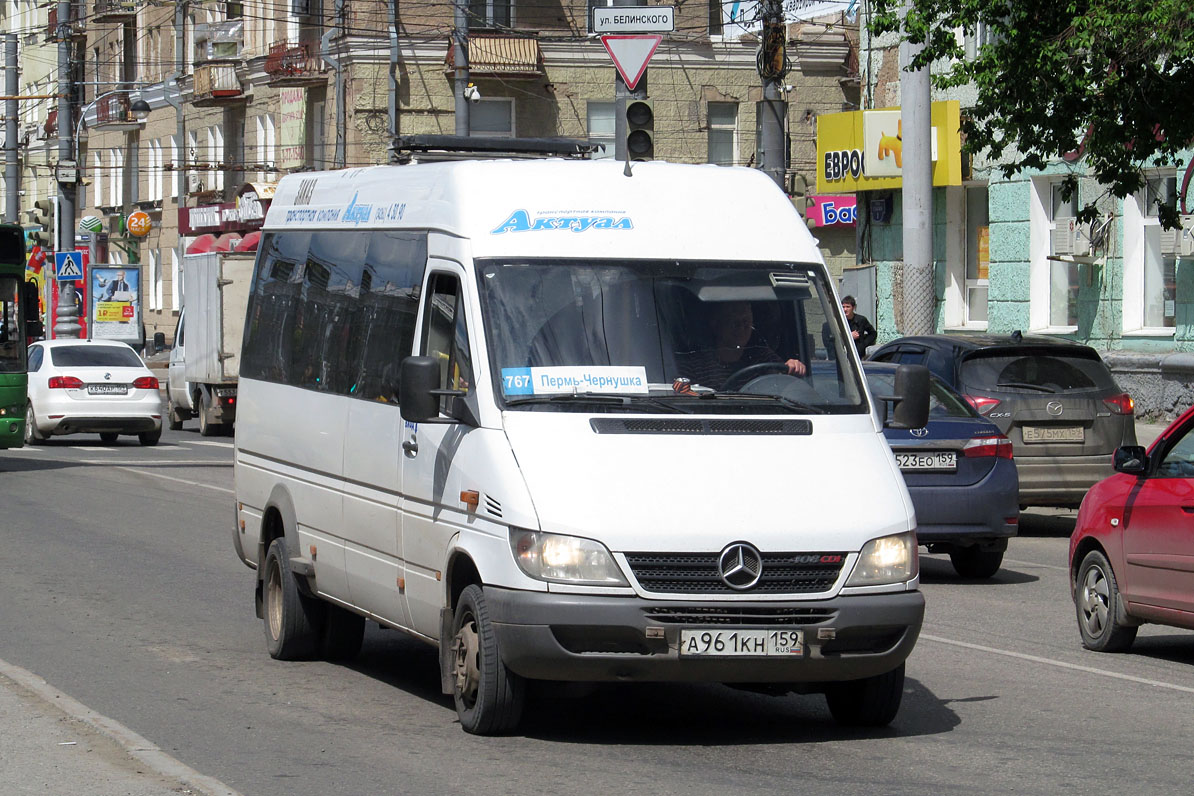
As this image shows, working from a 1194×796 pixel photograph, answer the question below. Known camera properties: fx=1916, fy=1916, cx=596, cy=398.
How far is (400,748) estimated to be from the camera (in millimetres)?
7625

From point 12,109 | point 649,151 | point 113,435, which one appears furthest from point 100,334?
point 649,151

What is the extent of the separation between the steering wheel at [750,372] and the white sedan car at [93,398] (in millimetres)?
21520

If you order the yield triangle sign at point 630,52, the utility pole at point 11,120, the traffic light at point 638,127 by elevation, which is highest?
the utility pole at point 11,120

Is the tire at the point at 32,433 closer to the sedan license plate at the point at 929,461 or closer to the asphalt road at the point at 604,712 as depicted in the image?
the asphalt road at the point at 604,712

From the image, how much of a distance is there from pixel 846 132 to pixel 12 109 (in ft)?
79.5

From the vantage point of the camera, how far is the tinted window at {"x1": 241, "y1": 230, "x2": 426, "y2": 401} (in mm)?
8836

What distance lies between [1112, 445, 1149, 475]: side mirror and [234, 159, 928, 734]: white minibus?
2036 mm

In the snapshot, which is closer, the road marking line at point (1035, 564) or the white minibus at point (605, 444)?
the white minibus at point (605, 444)

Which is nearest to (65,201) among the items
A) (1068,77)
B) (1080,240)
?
(1080,240)

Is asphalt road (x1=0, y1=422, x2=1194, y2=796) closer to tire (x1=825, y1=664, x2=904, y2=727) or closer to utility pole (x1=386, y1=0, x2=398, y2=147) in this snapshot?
tire (x1=825, y1=664, x2=904, y2=727)

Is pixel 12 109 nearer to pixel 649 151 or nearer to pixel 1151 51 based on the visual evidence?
pixel 649 151

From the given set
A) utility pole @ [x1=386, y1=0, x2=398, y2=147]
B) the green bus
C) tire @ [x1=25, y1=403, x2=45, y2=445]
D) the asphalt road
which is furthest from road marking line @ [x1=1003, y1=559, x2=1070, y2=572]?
utility pole @ [x1=386, y1=0, x2=398, y2=147]

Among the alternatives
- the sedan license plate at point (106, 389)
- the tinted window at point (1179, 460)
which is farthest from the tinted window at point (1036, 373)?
the sedan license plate at point (106, 389)

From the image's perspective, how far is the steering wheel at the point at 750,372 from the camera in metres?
8.06
